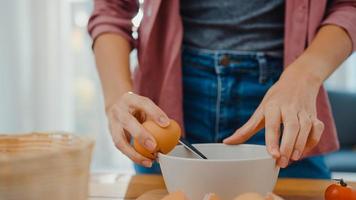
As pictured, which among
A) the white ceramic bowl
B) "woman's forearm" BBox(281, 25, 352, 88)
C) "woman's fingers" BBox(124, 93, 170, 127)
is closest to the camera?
the white ceramic bowl

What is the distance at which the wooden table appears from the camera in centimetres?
82

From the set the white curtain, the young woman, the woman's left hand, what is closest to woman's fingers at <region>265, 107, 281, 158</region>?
the woman's left hand

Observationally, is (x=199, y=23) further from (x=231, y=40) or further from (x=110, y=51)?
(x=110, y=51)

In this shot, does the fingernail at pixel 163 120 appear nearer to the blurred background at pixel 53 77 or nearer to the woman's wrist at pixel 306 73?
the woman's wrist at pixel 306 73

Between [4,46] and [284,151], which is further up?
[284,151]

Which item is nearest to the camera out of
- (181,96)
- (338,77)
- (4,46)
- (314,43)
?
(314,43)

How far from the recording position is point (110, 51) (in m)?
1.02

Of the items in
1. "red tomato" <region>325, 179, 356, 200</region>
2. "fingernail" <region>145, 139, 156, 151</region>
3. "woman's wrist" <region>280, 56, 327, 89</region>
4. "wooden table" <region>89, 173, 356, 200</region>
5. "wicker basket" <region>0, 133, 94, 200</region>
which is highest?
"wicker basket" <region>0, 133, 94, 200</region>

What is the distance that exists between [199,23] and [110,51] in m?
0.18

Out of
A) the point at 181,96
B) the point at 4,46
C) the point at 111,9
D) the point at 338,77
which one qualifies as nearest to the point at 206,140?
the point at 181,96

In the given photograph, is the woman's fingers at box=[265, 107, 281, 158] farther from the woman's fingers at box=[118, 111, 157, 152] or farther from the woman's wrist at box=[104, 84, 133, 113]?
the woman's wrist at box=[104, 84, 133, 113]

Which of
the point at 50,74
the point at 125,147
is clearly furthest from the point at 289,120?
the point at 50,74

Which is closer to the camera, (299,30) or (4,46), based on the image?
(299,30)

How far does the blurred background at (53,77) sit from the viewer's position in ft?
9.13
